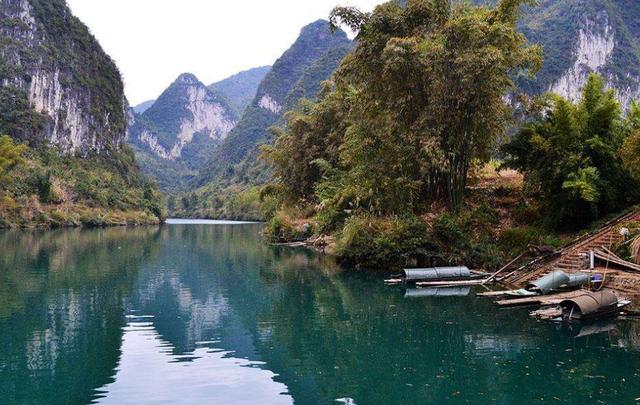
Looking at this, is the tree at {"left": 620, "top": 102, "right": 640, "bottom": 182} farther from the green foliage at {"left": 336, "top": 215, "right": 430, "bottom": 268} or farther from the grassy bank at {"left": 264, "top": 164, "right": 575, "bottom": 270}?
the green foliage at {"left": 336, "top": 215, "right": 430, "bottom": 268}

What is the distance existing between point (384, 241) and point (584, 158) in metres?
A: 10.3

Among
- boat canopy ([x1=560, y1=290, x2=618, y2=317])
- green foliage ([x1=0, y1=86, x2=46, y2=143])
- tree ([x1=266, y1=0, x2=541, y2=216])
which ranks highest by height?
green foliage ([x1=0, y1=86, x2=46, y2=143])

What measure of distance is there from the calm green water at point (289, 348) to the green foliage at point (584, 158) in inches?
346

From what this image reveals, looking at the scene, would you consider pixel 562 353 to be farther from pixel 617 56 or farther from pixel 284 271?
pixel 617 56

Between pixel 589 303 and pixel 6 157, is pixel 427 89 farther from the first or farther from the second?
pixel 6 157

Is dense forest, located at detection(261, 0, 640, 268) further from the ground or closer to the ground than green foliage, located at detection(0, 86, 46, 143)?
closer to the ground

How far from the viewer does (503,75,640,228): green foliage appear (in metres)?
25.9

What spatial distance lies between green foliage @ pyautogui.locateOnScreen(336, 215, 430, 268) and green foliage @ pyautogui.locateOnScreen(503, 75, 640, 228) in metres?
6.32

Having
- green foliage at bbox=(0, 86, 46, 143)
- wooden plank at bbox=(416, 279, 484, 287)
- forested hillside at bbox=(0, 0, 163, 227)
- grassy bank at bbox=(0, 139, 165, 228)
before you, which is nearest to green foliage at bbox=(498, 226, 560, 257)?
wooden plank at bbox=(416, 279, 484, 287)

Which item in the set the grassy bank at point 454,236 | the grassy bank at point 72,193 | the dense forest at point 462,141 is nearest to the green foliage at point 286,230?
the dense forest at point 462,141

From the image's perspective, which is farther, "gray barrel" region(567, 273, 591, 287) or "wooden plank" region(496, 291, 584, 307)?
"gray barrel" region(567, 273, 591, 287)

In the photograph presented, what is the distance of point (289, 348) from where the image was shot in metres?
15.4

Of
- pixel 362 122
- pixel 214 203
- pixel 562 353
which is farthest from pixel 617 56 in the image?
pixel 562 353

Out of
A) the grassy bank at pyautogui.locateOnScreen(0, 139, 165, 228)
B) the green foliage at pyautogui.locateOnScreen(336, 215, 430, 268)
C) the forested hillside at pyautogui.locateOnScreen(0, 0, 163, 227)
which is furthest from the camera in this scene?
the forested hillside at pyautogui.locateOnScreen(0, 0, 163, 227)
